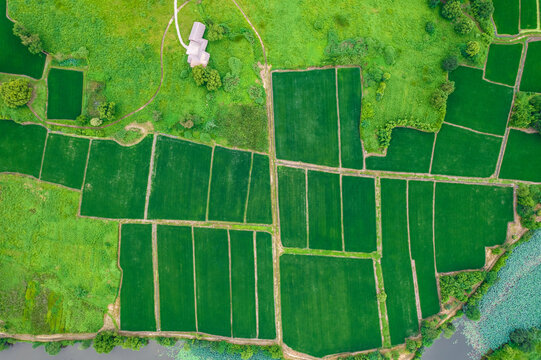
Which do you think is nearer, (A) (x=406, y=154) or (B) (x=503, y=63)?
(A) (x=406, y=154)

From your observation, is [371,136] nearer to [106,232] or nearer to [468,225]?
[468,225]

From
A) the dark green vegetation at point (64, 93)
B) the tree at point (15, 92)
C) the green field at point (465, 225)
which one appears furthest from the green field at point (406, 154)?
the tree at point (15, 92)

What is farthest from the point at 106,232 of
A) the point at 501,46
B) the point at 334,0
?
→ the point at 501,46

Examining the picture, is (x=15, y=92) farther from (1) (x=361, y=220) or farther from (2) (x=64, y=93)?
(1) (x=361, y=220)

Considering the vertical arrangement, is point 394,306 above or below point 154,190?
below

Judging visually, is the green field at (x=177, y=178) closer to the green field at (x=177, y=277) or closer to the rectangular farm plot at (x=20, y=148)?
the green field at (x=177, y=277)

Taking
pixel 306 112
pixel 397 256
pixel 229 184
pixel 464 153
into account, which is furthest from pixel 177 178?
pixel 464 153
